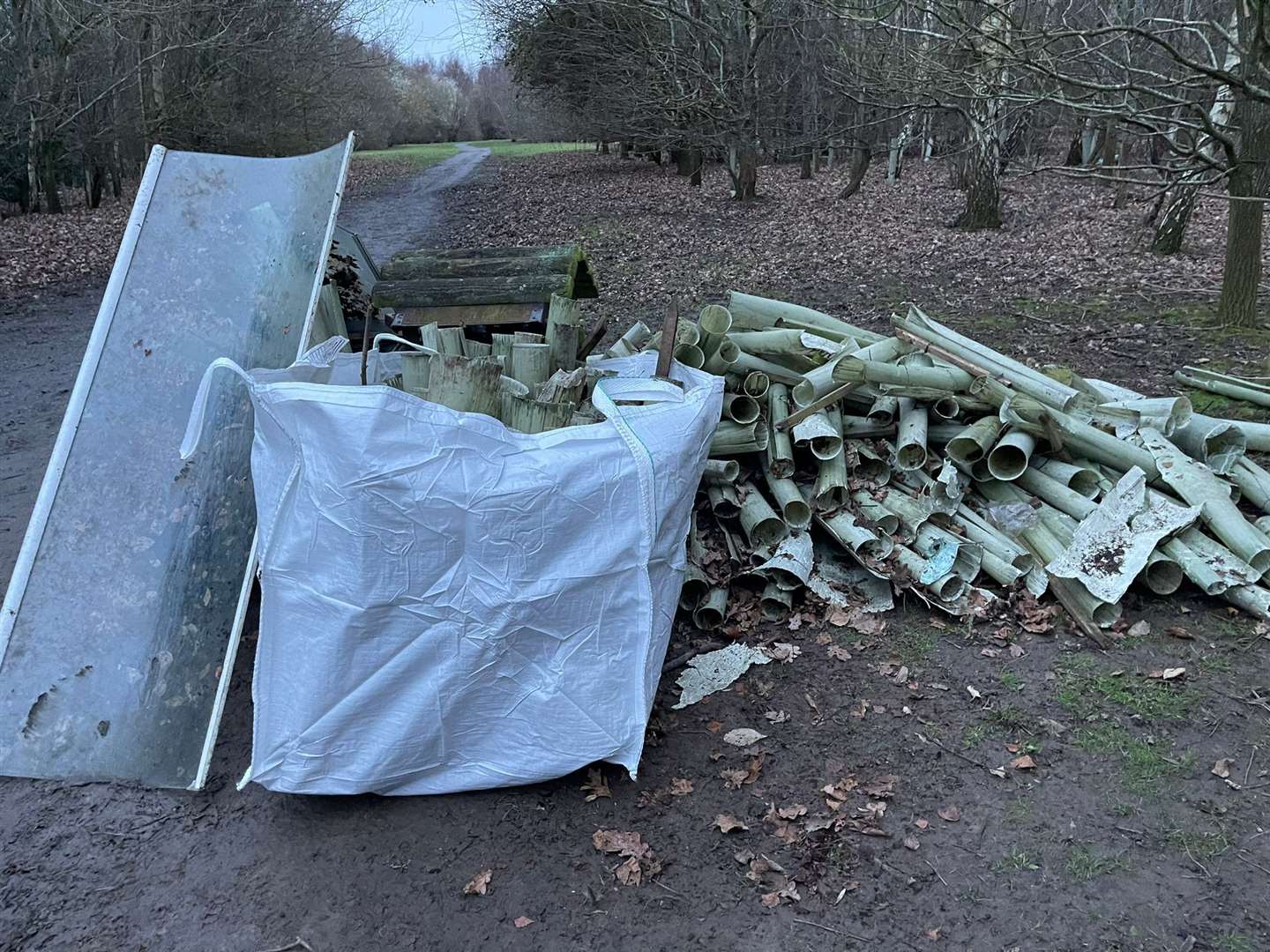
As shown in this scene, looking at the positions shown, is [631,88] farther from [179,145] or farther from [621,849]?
[621,849]

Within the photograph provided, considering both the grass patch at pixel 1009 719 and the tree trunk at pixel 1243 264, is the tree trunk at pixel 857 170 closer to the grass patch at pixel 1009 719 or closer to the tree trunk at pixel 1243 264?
the tree trunk at pixel 1243 264

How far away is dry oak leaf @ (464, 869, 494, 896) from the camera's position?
276 centimetres

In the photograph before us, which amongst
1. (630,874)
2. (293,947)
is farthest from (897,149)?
(293,947)

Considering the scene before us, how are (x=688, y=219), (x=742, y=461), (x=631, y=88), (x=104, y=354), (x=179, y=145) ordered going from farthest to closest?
(x=179, y=145) → (x=631, y=88) → (x=688, y=219) → (x=742, y=461) → (x=104, y=354)

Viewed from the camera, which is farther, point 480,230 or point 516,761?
point 480,230

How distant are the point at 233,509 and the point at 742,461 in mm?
2377

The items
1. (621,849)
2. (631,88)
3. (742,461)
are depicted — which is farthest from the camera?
(631,88)

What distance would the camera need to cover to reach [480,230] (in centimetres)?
1686

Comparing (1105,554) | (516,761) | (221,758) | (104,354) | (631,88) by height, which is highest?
(631,88)

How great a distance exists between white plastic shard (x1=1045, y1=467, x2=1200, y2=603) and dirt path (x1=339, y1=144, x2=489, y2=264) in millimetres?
11296

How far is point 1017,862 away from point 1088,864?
20 cm

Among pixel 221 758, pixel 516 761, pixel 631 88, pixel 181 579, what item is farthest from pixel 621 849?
pixel 631 88

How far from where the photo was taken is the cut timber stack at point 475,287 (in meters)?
4.80

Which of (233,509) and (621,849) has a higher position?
(233,509)
